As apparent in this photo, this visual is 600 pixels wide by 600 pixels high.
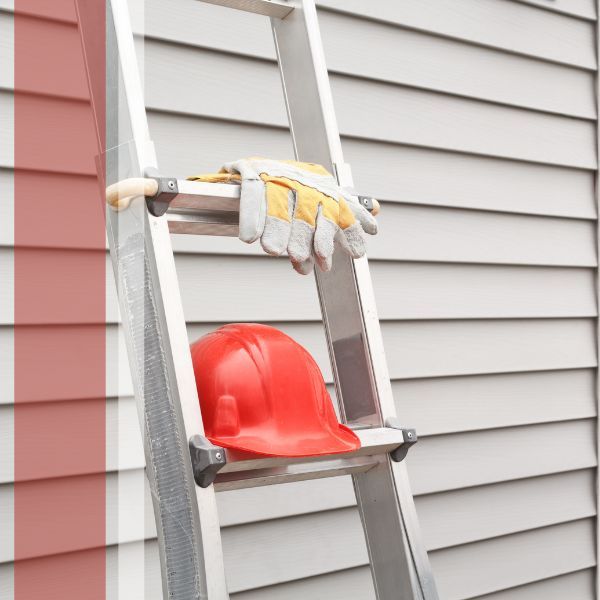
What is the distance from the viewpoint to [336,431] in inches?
57.7

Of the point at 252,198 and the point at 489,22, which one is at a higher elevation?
the point at 489,22

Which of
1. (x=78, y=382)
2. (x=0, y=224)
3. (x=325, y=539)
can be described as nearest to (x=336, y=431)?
(x=78, y=382)

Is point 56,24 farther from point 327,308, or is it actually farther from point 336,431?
point 336,431

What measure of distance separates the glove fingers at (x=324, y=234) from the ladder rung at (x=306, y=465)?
280 millimetres

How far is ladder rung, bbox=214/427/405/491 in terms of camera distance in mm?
1346

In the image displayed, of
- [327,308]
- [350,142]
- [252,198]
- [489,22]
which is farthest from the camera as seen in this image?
[489,22]

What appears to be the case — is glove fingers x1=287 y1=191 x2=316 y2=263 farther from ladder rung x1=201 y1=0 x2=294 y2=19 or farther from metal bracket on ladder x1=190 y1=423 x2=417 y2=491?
ladder rung x1=201 y1=0 x2=294 y2=19

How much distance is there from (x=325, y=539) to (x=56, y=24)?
1325 millimetres

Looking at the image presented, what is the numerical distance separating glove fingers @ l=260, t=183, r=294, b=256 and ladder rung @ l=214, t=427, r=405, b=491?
0.29 metres

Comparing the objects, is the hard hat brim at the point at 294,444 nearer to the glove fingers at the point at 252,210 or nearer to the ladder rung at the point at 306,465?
the ladder rung at the point at 306,465

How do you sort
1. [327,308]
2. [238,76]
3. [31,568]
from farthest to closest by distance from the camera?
[238,76], [31,568], [327,308]

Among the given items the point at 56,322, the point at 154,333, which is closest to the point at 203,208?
the point at 154,333

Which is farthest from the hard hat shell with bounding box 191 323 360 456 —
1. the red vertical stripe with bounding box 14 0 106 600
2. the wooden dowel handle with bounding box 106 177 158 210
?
the red vertical stripe with bounding box 14 0 106 600

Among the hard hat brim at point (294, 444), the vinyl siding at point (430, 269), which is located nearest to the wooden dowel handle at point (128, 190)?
the hard hat brim at point (294, 444)
